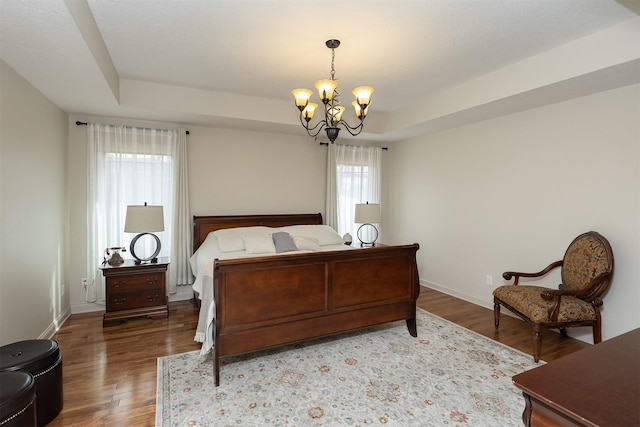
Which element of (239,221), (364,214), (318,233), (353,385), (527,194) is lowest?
(353,385)

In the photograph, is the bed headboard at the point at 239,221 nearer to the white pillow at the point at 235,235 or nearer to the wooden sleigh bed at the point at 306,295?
the white pillow at the point at 235,235

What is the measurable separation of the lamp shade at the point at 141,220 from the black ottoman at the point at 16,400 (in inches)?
81.2

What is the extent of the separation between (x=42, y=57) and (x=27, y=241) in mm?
1531

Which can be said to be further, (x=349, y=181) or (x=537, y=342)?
(x=349, y=181)

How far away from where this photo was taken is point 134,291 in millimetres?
3734

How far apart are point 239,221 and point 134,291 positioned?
153 centimetres

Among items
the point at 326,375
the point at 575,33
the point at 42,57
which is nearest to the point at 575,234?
Result: the point at 575,33

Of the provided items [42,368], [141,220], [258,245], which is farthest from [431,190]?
[42,368]

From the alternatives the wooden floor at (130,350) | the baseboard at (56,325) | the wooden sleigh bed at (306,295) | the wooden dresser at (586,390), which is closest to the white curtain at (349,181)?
the wooden floor at (130,350)

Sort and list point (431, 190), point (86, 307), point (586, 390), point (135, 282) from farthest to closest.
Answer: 1. point (431, 190)
2. point (86, 307)
3. point (135, 282)
4. point (586, 390)

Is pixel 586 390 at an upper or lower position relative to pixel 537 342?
upper

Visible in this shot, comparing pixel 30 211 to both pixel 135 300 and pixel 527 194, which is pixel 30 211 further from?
pixel 527 194

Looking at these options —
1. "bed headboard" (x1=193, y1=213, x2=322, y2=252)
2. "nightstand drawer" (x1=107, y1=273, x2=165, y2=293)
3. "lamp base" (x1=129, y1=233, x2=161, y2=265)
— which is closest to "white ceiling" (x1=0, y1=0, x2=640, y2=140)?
"bed headboard" (x1=193, y1=213, x2=322, y2=252)

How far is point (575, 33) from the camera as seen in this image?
8.60ft
